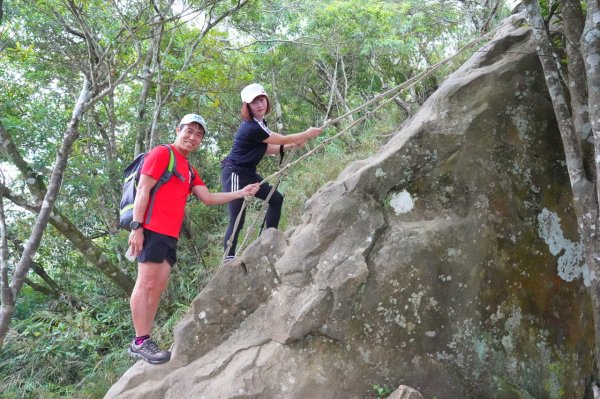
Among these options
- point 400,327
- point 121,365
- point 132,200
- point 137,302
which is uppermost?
point 132,200

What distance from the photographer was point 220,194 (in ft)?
13.3

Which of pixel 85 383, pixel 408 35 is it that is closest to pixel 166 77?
pixel 85 383

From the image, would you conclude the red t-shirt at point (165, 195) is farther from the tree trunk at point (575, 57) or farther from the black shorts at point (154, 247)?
the tree trunk at point (575, 57)

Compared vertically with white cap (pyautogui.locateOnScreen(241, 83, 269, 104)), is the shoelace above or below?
below

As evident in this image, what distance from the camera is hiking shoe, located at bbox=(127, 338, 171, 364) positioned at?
362cm

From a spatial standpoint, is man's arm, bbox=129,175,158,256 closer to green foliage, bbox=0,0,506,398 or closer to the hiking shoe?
the hiking shoe

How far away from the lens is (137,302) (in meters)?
3.53

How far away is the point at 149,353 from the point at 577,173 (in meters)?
3.64

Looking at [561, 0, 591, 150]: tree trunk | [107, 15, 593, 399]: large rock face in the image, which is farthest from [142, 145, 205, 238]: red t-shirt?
[561, 0, 591, 150]: tree trunk

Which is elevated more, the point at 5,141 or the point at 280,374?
the point at 5,141

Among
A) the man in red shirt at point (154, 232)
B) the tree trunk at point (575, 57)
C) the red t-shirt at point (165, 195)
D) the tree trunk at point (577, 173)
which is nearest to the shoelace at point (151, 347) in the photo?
the man in red shirt at point (154, 232)

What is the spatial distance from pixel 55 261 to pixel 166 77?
4491mm

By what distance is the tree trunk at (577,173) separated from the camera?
3090 mm

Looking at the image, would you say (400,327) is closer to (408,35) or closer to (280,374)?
(280,374)
